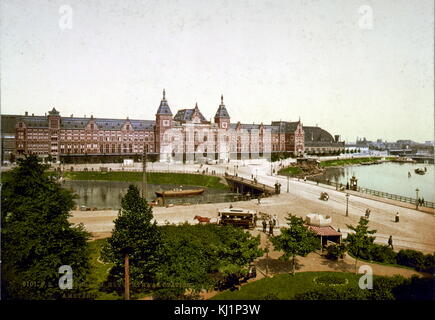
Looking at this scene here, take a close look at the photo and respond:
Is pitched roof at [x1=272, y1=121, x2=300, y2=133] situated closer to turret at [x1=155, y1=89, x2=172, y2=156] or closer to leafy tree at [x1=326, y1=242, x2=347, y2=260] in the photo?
turret at [x1=155, y1=89, x2=172, y2=156]

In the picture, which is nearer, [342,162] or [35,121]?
[35,121]

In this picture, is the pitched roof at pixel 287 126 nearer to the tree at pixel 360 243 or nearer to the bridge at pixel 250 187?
the bridge at pixel 250 187

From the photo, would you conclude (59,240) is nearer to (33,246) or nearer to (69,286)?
(33,246)

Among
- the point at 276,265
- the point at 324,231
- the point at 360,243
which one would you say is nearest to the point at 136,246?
the point at 276,265

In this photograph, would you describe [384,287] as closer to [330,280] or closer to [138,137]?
[330,280]

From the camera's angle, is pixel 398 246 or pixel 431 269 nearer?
pixel 431 269

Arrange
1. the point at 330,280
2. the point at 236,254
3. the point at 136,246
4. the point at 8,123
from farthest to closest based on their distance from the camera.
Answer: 1. the point at 8,123
2. the point at 236,254
3. the point at 330,280
4. the point at 136,246

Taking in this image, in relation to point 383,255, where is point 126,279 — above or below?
above

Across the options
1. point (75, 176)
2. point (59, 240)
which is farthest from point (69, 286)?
point (75, 176)
